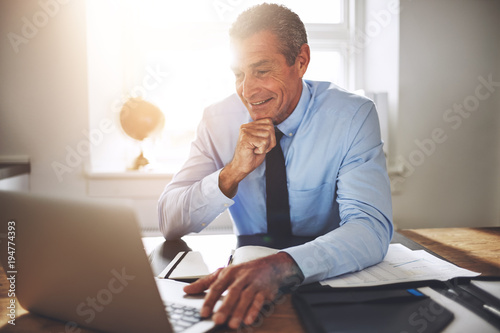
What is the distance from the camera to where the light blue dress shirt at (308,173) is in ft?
3.53

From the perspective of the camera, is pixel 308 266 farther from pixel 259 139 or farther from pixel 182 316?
pixel 259 139

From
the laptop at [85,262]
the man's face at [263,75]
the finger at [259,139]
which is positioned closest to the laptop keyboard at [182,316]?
the laptop at [85,262]

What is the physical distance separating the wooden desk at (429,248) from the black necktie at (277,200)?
0.57ft

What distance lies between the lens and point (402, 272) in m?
0.79

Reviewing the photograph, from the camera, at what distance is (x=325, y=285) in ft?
2.42

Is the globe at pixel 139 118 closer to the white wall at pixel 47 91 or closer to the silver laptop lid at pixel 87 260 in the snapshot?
the white wall at pixel 47 91

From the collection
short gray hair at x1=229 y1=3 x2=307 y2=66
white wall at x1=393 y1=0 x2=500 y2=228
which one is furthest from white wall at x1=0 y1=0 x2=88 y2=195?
white wall at x1=393 y1=0 x2=500 y2=228

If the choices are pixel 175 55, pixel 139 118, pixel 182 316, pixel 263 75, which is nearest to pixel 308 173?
pixel 263 75

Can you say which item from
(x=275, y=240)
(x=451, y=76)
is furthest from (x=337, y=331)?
(x=451, y=76)

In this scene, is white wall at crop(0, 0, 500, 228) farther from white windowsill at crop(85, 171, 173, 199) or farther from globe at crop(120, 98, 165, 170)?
globe at crop(120, 98, 165, 170)

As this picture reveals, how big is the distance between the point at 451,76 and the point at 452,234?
149 centimetres

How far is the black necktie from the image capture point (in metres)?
1.20

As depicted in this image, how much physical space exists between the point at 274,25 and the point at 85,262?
1011 millimetres

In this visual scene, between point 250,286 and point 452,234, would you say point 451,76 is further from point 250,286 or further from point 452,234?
point 250,286
